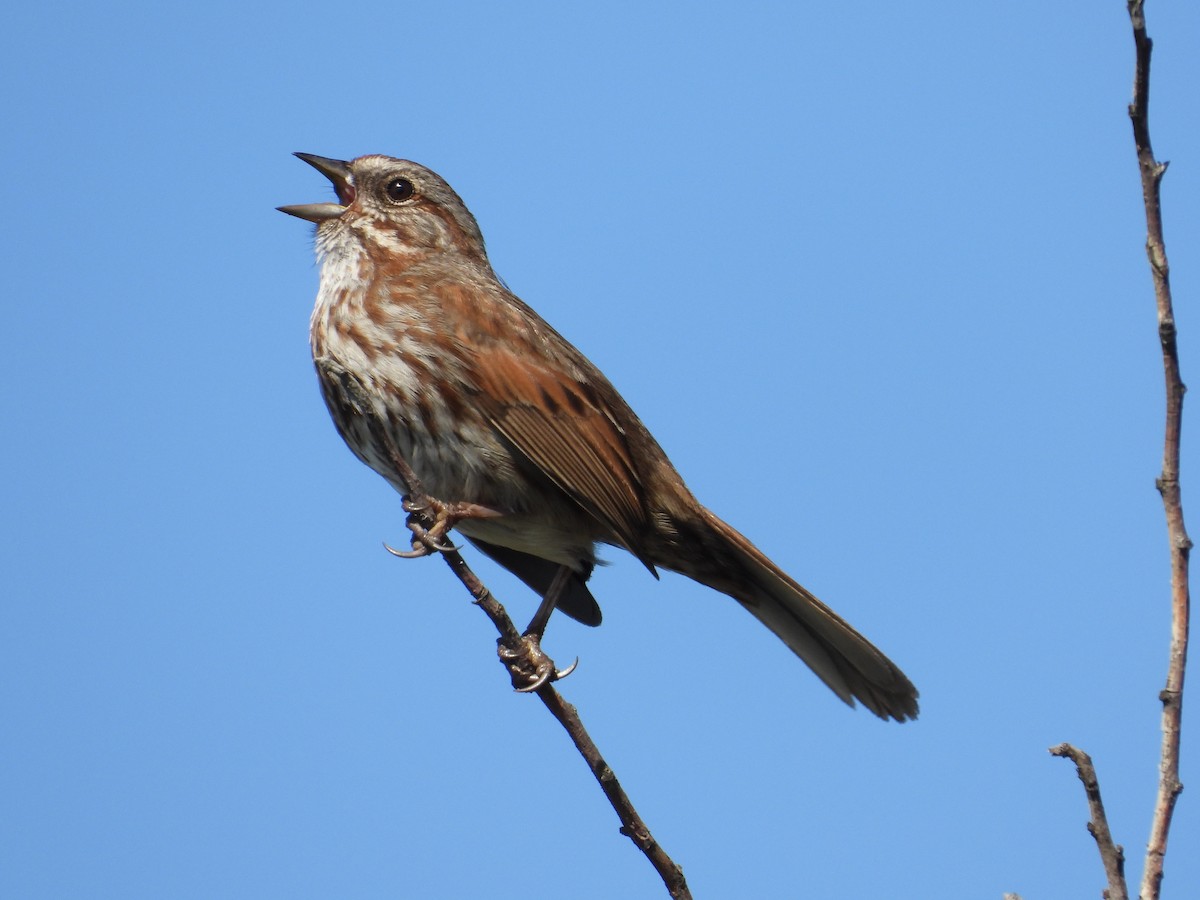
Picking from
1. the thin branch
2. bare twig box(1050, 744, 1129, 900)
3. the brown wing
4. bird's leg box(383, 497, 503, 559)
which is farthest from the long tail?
bare twig box(1050, 744, 1129, 900)

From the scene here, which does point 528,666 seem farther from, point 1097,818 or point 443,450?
point 1097,818

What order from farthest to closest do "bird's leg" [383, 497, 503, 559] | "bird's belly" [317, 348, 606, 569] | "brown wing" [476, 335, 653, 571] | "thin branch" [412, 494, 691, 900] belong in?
"brown wing" [476, 335, 653, 571] < "bird's belly" [317, 348, 606, 569] < "bird's leg" [383, 497, 503, 559] < "thin branch" [412, 494, 691, 900]

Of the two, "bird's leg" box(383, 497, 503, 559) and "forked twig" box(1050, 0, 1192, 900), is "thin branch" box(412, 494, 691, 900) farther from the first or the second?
"forked twig" box(1050, 0, 1192, 900)

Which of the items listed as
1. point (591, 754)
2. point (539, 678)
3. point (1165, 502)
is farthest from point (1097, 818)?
point (539, 678)

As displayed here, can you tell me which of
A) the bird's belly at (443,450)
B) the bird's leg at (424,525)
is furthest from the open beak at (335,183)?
the bird's leg at (424,525)

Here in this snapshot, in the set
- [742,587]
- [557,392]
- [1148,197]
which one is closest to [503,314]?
[557,392]

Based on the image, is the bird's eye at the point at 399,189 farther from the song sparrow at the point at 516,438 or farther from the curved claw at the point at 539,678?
the curved claw at the point at 539,678
